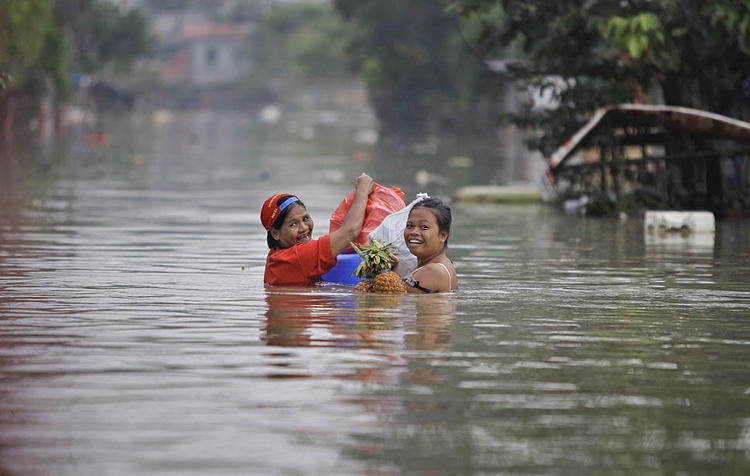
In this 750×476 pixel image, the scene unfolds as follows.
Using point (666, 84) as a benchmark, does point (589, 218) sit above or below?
below

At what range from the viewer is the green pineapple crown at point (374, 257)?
443 inches

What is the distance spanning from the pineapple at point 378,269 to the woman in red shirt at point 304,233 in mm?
194

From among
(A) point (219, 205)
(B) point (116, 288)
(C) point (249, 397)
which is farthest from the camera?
(A) point (219, 205)

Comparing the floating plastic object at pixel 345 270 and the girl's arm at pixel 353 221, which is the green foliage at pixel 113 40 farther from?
the girl's arm at pixel 353 221

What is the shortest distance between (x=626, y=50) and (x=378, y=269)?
10118 millimetres

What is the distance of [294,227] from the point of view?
38.2 feet

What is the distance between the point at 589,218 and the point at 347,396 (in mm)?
15021

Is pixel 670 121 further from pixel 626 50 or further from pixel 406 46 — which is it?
pixel 406 46

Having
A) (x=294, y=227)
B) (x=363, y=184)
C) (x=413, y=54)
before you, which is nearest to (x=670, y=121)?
(x=363, y=184)

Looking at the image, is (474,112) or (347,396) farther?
(474,112)

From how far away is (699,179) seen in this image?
22.9m

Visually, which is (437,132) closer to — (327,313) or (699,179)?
(699,179)

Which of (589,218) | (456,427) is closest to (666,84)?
(589,218)

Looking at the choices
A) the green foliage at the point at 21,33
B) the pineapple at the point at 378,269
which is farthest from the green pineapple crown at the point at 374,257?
the green foliage at the point at 21,33
